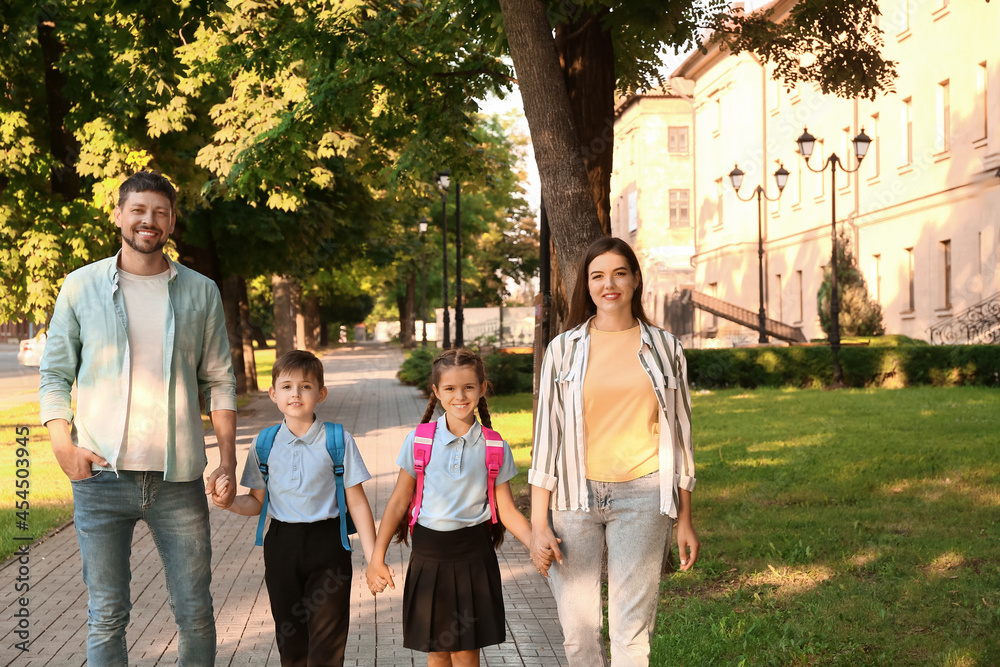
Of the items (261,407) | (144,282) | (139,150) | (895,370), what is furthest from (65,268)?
(895,370)

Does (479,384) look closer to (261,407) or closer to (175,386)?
(175,386)

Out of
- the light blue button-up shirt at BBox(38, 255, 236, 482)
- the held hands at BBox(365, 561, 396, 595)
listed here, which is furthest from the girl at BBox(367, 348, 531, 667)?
the light blue button-up shirt at BBox(38, 255, 236, 482)

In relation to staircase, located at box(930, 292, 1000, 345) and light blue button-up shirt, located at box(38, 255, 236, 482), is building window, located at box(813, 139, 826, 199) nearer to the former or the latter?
staircase, located at box(930, 292, 1000, 345)

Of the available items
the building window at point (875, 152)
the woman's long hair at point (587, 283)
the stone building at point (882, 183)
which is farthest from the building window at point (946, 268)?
the woman's long hair at point (587, 283)

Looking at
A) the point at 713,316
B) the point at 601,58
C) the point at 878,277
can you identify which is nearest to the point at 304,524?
the point at 601,58

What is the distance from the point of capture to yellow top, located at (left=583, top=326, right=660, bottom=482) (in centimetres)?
383

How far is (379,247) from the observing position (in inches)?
1120

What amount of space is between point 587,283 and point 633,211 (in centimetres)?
5859

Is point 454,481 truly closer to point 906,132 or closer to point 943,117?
point 943,117

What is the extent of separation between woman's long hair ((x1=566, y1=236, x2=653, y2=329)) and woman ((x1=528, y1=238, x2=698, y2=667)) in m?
0.03

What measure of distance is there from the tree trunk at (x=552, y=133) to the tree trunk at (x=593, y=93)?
90cm

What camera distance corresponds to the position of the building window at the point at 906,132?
111ft

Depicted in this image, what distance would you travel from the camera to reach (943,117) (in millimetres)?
31891

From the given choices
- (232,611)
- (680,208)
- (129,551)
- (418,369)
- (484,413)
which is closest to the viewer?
(129,551)
